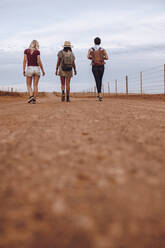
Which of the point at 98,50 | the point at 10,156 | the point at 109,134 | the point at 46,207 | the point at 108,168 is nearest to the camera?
the point at 46,207

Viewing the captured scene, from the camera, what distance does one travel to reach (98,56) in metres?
6.93

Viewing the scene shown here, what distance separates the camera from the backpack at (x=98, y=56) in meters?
6.91

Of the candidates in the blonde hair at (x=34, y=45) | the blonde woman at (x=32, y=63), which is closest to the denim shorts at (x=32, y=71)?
the blonde woman at (x=32, y=63)

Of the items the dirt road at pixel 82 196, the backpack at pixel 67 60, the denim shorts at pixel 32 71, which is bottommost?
the dirt road at pixel 82 196

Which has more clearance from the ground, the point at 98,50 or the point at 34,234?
the point at 98,50

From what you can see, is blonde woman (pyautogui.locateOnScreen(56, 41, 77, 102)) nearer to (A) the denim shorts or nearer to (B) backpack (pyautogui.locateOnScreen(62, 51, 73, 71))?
(B) backpack (pyautogui.locateOnScreen(62, 51, 73, 71))

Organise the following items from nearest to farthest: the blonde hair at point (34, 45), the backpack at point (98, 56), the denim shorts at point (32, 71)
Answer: the blonde hair at point (34, 45)
the denim shorts at point (32, 71)
the backpack at point (98, 56)

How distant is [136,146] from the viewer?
1.52 metres

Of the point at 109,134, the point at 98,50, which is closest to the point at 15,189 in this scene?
the point at 109,134

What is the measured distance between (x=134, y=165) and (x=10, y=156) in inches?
24.6

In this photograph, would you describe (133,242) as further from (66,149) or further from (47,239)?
(66,149)

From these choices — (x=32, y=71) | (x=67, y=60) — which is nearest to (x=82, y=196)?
(x=32, y=71)

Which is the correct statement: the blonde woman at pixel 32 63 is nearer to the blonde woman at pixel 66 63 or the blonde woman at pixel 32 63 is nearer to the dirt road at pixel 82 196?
the blonde woman at pixel 66 63

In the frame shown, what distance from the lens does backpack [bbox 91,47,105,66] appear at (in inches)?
272
